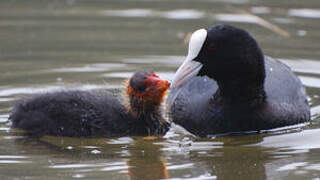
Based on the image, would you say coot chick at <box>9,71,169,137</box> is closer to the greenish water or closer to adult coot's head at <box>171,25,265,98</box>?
the greenish water

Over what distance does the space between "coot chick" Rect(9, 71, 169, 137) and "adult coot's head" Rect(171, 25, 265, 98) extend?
1.05 ft

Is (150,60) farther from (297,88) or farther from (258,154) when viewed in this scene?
(258,154)

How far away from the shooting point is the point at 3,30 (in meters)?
12.2

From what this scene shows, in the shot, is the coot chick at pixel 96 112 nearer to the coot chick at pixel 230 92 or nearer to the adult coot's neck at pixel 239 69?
the coot chick at pixel 230 92

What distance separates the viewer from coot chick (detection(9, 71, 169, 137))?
7.48 m

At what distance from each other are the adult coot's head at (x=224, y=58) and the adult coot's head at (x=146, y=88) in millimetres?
168

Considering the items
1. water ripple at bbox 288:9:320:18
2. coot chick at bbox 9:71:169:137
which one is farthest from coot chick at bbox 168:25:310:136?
water ripple at bbox 288:9:320:18

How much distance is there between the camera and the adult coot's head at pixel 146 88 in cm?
748

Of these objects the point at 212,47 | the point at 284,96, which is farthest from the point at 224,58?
the point at 284,96

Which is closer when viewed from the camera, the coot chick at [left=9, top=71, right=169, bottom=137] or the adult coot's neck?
the coot chick at [left=9, top=71, right=169, bottom=137]

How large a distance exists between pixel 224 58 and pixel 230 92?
1.20 ft

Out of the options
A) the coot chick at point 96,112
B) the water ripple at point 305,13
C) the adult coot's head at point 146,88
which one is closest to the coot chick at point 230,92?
the adult coot's head at point 146,88

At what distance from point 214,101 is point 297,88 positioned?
1053 millimetres

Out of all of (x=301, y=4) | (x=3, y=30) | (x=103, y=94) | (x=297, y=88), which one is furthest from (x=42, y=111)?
(x=301, y=4)
